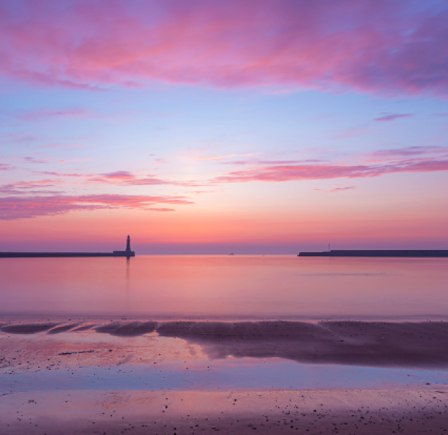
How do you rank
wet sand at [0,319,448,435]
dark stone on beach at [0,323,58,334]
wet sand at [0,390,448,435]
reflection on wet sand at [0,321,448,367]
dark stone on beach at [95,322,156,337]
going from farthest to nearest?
dark stone on beach at [0,323,58,334] → dark stone on beach at [95,322,156,337] → reflection on wet sand at [0,321,448,367] → wet sand at [0,319,448,435] → wet sand at [0,390,448,435]

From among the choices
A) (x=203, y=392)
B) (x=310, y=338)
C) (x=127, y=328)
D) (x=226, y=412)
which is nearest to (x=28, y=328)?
(x=127, y=328)

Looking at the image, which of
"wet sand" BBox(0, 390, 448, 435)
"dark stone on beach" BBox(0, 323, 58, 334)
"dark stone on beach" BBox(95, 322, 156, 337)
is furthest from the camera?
"dark stone on beach" BBox(0, 323, 58, 334)

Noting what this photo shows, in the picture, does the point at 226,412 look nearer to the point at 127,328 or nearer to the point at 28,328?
the point at 127,328

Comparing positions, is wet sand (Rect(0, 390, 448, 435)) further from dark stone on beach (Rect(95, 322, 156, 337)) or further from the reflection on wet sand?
dark stone on beach (Rect(95, 322, 156, 337))

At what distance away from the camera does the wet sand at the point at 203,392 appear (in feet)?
35.5

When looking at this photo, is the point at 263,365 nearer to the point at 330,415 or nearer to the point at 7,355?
the point at 330,415

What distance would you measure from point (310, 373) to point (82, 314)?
25.4 metres

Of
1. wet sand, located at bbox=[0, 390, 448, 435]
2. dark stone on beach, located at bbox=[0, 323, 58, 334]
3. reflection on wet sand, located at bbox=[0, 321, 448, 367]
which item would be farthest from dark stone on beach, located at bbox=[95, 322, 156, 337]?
wet sand, located at bbox=[0, 390, 448, 435]

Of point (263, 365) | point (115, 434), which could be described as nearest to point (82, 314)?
point (263, 365)

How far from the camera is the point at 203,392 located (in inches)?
538

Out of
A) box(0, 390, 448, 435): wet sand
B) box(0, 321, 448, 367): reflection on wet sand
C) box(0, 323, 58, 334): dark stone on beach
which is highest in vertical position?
box(0, 390, 448, 435): wet sand

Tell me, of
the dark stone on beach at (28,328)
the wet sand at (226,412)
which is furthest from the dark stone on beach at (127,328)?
the wet sand at (226,412)

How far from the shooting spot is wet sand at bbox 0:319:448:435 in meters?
10.8

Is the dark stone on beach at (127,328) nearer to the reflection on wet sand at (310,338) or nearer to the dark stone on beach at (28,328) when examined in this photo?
the reflection on wet sand at (310,338)
